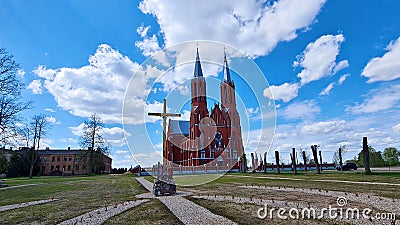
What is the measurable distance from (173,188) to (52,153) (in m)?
79.3

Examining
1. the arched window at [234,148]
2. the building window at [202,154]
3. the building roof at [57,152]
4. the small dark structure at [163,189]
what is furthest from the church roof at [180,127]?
the small dark structure at [163,189]

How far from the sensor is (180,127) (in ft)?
223

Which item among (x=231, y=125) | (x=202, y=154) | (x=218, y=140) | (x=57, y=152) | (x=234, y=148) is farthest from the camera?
(x=57, y=152)

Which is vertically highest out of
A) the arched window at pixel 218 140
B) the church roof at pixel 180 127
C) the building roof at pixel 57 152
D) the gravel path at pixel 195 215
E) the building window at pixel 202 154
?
the church roof at pixel 180 127

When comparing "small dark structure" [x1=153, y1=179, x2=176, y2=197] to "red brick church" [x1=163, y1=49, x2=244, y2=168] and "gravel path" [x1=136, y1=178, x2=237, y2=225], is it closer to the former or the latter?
"gravel path" [x1=136, y1=178, x2=237, y2=225]

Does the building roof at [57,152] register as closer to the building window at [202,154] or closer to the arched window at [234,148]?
the building window at [202,154]

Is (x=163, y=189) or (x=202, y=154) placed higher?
(x=202, y=154)

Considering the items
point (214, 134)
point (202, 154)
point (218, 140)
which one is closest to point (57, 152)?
point (202, 154)

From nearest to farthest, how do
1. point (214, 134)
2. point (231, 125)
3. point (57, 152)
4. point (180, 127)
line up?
1. point (231, 125)
2. point (214, 134)
3. point (180, 127)
4. point (57, 152)

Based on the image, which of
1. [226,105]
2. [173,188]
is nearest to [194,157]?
[226,105]

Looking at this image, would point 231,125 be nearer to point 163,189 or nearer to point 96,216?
point 163,189

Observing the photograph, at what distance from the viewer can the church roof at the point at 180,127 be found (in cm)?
6535

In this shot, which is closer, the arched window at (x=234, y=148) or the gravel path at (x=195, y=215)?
the gravel path at (x=195, y=215)

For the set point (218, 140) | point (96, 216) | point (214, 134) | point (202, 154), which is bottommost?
point (96, 216)
